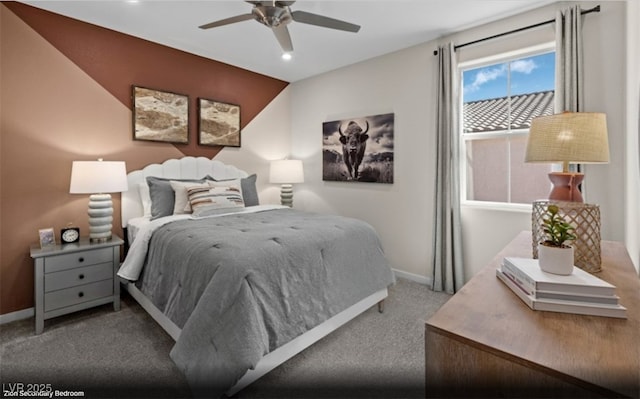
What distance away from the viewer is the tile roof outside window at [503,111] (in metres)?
2.61

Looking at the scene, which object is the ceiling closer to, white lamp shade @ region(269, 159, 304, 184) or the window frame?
the window frame

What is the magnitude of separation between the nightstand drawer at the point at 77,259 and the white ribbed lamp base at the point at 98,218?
134 millimetres

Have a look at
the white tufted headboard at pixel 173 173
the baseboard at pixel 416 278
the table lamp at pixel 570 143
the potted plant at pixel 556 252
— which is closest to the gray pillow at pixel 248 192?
the white tufted headboard at pixel 173 173

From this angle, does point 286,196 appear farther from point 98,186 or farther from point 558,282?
point 558,282

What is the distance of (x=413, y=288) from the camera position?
3.14 meters

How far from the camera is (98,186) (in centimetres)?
248

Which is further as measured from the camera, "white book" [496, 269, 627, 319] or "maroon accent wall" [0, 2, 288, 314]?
"maroon accent wall" [0, 2, 288, 314]

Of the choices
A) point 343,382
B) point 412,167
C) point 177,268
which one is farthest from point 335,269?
point 412,167

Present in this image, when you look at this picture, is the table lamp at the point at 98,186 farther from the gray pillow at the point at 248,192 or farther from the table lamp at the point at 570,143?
the table lamp at the point at 570,143

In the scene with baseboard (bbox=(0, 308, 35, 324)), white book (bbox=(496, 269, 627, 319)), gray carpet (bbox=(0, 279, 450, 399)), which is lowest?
gray carpet (bbox=(0, 279, 450, 399))

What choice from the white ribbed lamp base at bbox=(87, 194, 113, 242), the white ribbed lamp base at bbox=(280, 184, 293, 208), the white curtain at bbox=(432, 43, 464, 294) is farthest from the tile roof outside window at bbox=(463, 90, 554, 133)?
the white ribbed lamp base at bbox=(87, 194, 113, 242)

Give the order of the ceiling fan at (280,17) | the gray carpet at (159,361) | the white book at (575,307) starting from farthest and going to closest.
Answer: the ceiling fan at (280,17)
the gray carpet at (159,361)
the white book at (575,307)

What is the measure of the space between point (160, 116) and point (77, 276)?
1759 millimetres

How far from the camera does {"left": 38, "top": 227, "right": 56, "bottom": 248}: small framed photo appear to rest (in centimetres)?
243
